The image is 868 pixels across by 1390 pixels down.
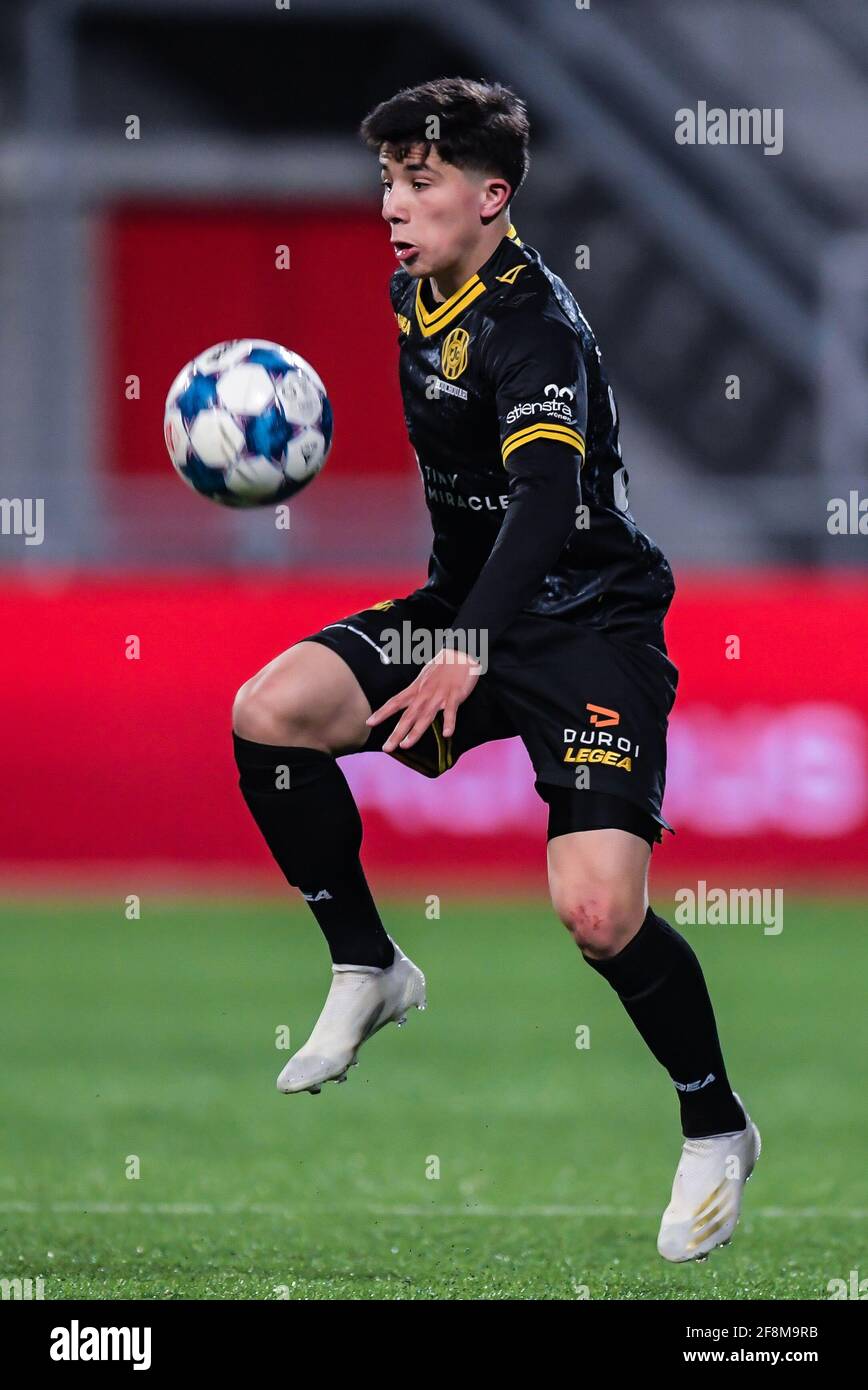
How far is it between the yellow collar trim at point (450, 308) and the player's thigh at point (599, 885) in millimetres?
1246

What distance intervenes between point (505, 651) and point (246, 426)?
0.82m

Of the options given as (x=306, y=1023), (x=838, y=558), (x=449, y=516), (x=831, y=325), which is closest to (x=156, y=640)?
(x=306, y=1023)

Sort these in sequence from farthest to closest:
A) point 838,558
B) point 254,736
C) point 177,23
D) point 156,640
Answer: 1. point 177,23
2. point 838,558
3. point 156,640
4. point 254,736

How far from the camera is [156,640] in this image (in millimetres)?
12273

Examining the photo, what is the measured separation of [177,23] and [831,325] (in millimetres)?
6974

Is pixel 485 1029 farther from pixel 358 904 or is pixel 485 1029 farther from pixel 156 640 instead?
pixel 358 904

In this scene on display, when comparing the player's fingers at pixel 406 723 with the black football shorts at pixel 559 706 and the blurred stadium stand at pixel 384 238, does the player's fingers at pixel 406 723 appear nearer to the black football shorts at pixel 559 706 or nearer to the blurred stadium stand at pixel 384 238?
the black football shorts at pixel 559 706

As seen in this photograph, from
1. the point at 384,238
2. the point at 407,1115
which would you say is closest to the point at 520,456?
the point at 407,1115

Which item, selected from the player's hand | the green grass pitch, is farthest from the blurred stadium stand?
the player's hand

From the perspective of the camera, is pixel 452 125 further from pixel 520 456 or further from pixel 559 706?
pixel 559 706

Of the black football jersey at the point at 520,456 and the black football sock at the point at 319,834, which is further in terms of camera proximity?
the black football sock at the point at 319,834

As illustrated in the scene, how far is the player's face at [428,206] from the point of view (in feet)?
17.7

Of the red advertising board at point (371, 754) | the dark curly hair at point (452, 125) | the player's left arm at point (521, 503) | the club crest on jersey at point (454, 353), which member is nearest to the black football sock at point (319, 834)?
the player's left arm at point (521, 503)

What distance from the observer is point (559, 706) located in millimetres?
5531
